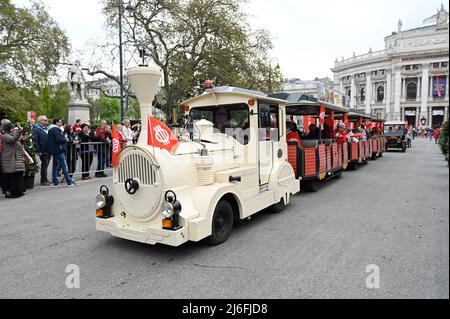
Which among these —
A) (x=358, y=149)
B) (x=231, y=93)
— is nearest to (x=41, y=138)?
(x=231, y=93)

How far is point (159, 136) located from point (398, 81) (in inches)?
3516

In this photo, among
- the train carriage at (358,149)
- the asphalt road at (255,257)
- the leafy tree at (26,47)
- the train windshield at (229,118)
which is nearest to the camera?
the asphalt road at (255,257)

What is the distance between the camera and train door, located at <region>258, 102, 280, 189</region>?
578 cm

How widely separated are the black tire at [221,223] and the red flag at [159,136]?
1.09 meters

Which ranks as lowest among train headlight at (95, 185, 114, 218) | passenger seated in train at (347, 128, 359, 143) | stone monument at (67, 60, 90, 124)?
train headlight at (95, 185, 114, 218)

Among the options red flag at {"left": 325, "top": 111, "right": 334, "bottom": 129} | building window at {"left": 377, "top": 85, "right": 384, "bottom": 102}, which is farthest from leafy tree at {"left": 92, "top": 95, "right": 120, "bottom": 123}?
building window at {"left": 377, "top": 85, "right": 384, "bottom": 102}

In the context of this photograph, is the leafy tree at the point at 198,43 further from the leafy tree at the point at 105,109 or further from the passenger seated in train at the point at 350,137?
the leafy tree at the point at 105,109

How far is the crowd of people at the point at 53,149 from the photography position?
24.9ft

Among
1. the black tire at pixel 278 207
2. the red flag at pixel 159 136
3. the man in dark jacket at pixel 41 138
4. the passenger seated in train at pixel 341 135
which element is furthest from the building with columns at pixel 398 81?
the red flag at pixel 159 136

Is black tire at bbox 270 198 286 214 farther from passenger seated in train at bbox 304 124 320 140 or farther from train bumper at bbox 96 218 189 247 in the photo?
passenger seated in train at bbox 304 124 320 140

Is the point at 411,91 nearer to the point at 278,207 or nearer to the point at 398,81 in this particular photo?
the point at 398,81

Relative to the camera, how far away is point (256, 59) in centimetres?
2198

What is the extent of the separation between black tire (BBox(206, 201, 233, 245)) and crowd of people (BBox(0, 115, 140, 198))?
71.7 inches

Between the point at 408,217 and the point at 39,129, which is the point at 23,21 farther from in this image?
the point at 408,217
